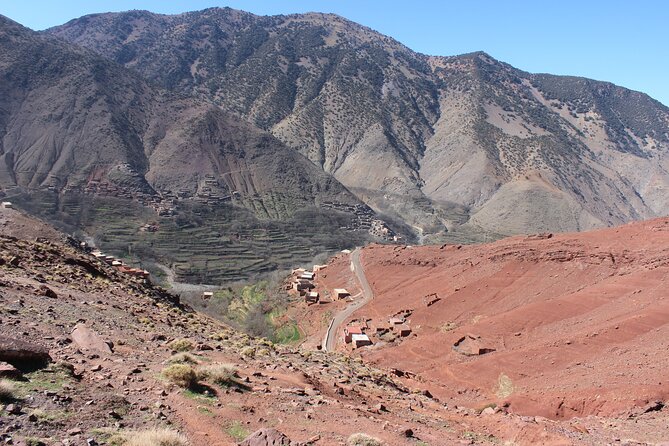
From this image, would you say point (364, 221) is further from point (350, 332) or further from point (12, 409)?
point (12, 409)

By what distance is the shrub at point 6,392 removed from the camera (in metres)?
7.96

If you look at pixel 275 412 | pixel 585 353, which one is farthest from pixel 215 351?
pixel 585 353

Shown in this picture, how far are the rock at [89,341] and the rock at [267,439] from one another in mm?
4930

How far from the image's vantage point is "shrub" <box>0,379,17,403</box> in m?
7.96

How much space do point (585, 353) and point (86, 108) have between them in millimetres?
122581

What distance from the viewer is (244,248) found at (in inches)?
3410

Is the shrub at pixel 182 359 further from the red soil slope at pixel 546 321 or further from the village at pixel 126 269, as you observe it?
the village at pixel 126 269

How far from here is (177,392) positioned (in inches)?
403

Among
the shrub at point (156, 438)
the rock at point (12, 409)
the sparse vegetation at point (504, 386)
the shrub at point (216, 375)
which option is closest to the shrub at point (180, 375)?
the shrub at point (216, 375)

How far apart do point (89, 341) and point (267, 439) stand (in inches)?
235

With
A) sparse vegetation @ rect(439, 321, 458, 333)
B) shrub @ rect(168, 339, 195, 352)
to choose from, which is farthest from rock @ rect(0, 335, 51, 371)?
sparse vegetation @ rect(439, 321, 458, 333)

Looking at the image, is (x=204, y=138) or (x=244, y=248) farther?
(x=204, y=138)

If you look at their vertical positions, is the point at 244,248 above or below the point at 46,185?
below

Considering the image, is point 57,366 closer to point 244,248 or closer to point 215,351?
point 215,351
